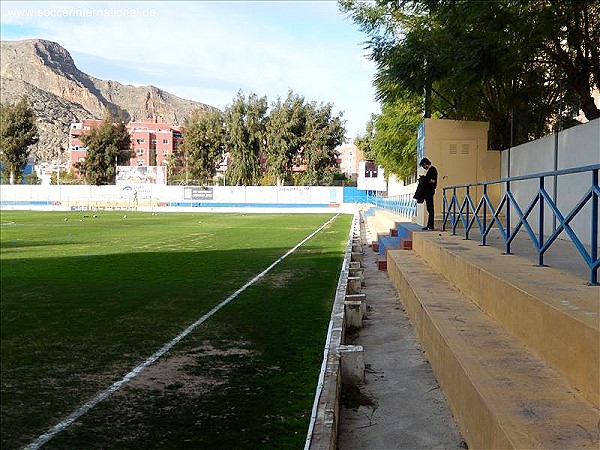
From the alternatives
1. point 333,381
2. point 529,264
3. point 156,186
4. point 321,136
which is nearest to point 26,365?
point 333,381

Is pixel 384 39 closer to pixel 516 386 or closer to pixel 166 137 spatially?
pixel 516 386

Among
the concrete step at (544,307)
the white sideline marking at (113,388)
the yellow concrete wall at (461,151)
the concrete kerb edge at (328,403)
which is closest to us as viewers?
the concrete step at (544,307)

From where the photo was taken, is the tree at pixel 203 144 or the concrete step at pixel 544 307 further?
the tree at pixel 203 144

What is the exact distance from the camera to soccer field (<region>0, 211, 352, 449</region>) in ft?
16.4

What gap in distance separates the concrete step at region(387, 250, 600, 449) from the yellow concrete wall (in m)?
11.6

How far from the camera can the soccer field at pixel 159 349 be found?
4988 millimetres

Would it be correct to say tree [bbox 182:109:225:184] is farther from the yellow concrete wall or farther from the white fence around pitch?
the yellow concrete wall

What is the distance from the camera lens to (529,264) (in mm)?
7266

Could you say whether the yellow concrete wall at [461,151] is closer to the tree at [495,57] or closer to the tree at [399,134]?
the tree at [495,57]

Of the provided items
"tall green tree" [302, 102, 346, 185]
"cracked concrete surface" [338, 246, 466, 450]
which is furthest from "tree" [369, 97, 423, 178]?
"tall green tree" [302, 102, 346, 185]

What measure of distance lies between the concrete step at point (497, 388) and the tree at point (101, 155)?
80831 mm

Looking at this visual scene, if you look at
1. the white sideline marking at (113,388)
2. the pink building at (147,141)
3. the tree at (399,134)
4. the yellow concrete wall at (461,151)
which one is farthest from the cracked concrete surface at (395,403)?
the pink building at (147,141)

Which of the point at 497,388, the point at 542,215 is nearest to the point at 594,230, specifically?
the point at 497,388

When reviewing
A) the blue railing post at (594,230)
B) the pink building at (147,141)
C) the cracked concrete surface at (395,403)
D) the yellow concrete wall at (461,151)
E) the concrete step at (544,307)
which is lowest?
the cracked concrete surface at (395,403)
